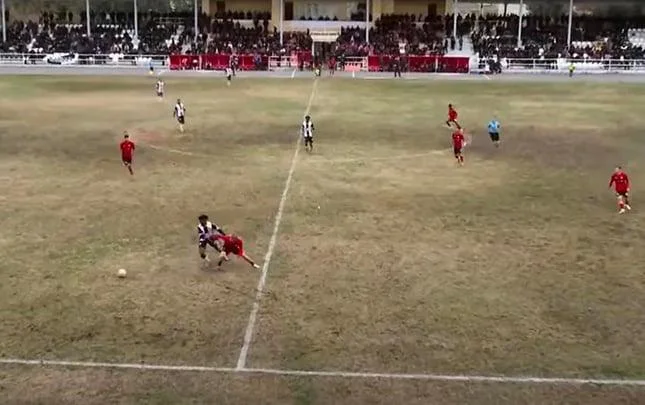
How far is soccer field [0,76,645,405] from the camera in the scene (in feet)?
38.7

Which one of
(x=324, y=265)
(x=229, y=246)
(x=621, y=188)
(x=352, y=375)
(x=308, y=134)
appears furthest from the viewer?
(x=308, y=134)

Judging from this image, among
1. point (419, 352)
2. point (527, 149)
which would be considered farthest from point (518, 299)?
point (527, 149)

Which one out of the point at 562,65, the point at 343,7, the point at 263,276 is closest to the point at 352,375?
the point at 263,276

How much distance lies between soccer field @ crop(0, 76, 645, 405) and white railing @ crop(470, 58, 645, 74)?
29.6 m

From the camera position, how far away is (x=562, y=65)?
6272 cm

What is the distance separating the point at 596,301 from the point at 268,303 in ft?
18.9

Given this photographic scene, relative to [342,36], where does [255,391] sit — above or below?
below

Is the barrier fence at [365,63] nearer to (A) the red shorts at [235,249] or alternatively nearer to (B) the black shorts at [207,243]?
(B) the black shorts at [207,243]

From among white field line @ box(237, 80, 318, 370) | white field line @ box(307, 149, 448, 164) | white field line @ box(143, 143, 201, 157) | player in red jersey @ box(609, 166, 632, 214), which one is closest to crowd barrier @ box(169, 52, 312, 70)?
white field line @ box(143, 143, 201, 157)

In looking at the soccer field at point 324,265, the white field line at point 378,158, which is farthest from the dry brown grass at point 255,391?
the white field line at point 378,158

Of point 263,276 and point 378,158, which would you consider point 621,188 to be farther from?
point 263,276

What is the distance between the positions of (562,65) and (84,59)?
36.7 meters

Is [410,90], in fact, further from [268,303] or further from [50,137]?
[268,303]

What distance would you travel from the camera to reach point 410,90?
160 ft
